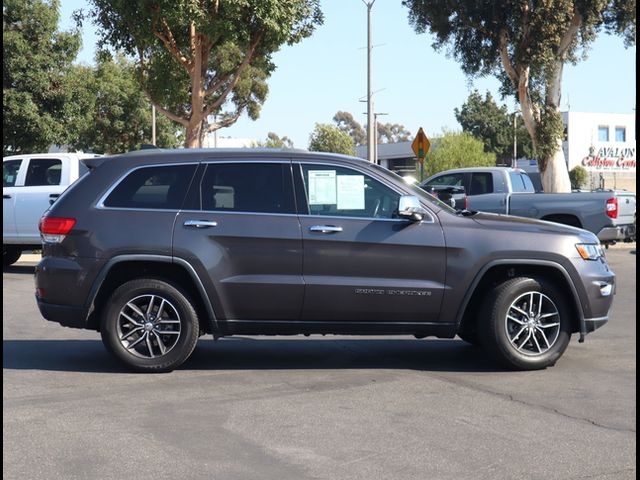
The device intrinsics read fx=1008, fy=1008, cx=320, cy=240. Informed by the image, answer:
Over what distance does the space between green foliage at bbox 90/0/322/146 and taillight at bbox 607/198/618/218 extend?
11178mm

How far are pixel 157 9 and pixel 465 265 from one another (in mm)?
20303

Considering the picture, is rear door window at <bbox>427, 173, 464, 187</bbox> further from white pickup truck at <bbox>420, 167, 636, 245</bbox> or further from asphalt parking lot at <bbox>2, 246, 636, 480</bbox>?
asphalt parking lot at <bbox>2, 246, 636, 480</bbox>

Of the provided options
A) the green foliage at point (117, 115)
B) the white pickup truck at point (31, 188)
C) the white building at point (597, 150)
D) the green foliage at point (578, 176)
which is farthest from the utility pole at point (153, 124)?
the white pickup truck at point (31, 188)

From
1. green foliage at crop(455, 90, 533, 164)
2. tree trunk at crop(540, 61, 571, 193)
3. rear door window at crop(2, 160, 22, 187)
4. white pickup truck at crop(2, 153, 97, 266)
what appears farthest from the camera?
green foliage at crop(455, 90, 533, 164)

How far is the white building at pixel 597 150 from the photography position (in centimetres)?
8438

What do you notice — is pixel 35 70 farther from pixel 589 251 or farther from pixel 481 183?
pixel 589 251

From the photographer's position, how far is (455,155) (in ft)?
252

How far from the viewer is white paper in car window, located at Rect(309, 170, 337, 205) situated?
858cm

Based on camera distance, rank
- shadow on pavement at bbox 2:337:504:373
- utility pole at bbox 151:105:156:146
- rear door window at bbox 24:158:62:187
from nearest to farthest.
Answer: shadow on pavement at bbox 2:337:504:373, rear door window at bbox 24:158:62:187, utility pole at bbox 151:105:156:146

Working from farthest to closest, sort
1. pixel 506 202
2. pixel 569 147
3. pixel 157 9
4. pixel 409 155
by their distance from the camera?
pixel 409 155
pixel 569 147
pixel 157 9
pixel 506 202

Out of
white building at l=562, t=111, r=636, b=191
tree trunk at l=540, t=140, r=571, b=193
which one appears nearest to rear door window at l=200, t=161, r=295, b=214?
tree trunk at l=540, t=140, r=571, b=193

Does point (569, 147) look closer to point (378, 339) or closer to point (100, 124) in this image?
point (100, 124)

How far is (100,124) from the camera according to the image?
59.7m

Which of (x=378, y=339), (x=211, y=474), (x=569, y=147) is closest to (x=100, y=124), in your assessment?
(x=569, y=147)
